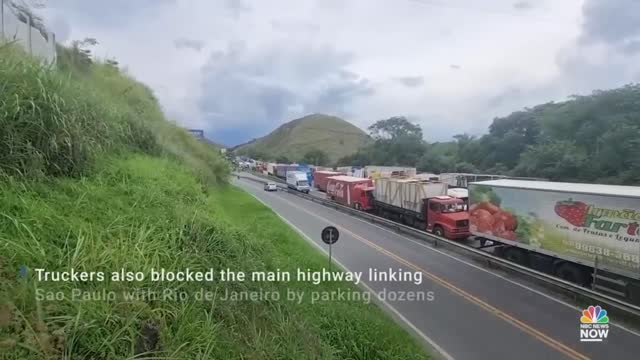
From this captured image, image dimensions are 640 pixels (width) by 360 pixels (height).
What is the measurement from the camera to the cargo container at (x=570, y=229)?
41.9 ft

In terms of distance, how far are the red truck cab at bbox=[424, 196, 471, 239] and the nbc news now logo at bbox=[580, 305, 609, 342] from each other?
10432 mm

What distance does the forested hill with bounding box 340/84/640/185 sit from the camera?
123ft

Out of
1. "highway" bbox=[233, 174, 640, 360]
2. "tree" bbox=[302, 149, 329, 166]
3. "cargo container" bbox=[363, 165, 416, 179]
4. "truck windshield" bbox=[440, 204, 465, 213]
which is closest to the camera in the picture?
"highway" bbox=[233, 174, 640, 360]

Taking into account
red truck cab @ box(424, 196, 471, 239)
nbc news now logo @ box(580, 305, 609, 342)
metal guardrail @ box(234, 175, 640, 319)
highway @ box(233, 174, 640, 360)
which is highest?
red truck cab @ box(424, 196, 471, 239)

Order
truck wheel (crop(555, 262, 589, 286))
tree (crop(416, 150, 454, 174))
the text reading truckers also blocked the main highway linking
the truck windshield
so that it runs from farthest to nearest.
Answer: tree (crop(416, 150, 454, 174))
the truck windshield
truck wheel (crop(555, 262, 589, 286))
the text reading truckers also blocked the main highway linking

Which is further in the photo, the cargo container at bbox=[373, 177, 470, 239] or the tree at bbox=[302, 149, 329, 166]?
the tree at bbox=[302, 149, 329, 166]

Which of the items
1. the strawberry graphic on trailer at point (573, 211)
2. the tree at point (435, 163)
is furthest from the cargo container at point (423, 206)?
the tree at point (435, 163)

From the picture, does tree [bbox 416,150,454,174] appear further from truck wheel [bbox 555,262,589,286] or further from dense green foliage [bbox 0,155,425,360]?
dense green foliage [bbox 0,155,425,360]

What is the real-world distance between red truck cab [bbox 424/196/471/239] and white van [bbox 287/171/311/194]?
2915 centimetres

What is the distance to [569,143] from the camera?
1761 inches

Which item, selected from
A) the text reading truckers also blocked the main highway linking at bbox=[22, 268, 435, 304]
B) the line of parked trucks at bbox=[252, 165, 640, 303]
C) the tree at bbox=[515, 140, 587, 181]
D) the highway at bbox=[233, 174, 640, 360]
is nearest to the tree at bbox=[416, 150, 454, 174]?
the tree at bbox=[515, 140, 587, 181]

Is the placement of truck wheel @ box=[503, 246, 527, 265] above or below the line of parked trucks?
below

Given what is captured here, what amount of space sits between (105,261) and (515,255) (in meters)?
17.0

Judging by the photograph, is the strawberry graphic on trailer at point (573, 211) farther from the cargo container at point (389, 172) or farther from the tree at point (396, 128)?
the tree at point (396, 128)
